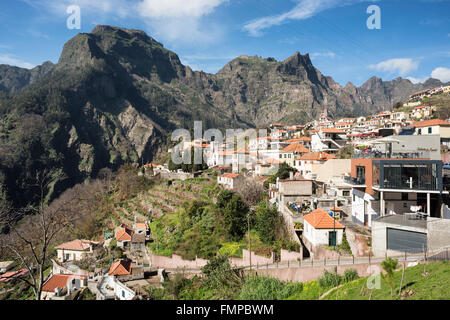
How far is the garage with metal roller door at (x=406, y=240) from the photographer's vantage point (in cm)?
1467

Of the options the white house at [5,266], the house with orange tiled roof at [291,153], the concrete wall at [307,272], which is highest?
the house with orange tiled roof at [291,153]

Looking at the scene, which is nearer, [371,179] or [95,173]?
[371,179]

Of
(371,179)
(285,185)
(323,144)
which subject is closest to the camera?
(371,179)

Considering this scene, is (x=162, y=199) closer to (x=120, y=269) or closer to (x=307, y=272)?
(x=120, y=269)

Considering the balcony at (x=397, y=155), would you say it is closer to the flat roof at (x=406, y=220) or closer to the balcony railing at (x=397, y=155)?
the balcony railing at (x=397, y=155)

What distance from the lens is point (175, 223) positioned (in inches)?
1264

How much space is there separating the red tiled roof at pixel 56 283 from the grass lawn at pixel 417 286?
2645 centimetres

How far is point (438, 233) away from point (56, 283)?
107 ft

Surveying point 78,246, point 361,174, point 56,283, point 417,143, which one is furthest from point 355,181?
point 78,246

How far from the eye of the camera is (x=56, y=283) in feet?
92.5

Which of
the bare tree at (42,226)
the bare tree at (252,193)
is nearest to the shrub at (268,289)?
the bare tree at (42,226)
